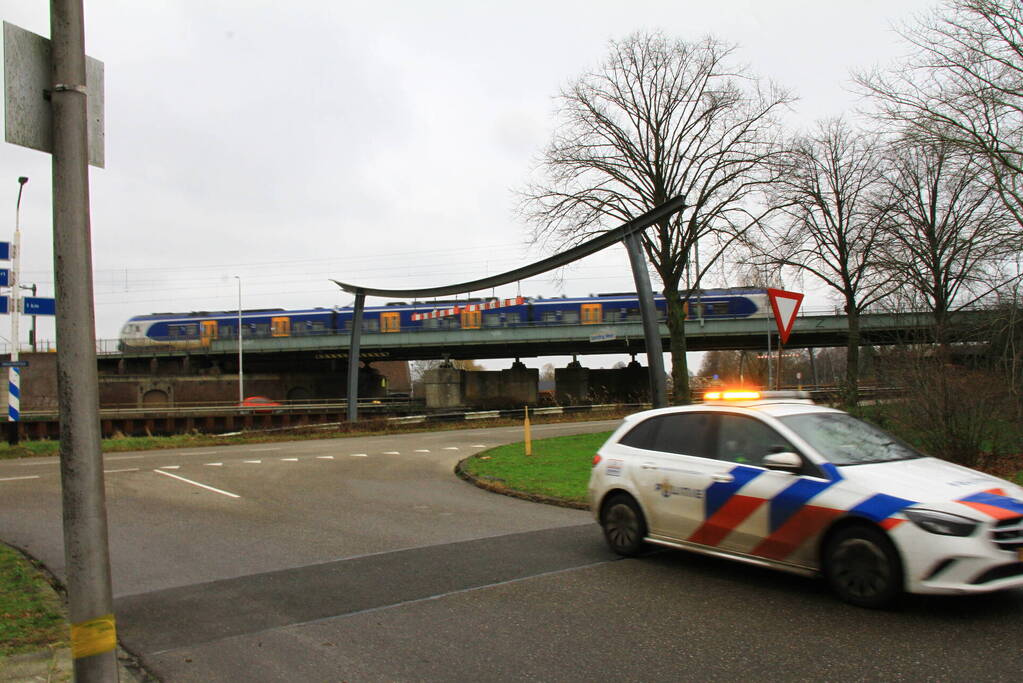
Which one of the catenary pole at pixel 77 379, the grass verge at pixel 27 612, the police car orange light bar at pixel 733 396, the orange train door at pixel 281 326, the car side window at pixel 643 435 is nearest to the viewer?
the catenary pole at pixel 77 379

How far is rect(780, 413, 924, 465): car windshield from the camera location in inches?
241

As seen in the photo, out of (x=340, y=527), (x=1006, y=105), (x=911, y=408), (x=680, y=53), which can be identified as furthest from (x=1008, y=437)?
(x=680, y=53)

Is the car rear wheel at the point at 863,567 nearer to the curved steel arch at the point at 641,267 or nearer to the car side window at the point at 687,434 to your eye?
the car side window at the point at 687,434

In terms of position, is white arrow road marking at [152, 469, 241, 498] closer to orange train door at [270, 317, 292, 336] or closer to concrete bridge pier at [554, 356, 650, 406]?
concrete bridge pier at [554, 356, 650, 406]

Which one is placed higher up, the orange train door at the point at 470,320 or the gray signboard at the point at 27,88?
the orange train door at the point at 470,320

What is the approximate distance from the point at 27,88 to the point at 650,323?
13869 mm

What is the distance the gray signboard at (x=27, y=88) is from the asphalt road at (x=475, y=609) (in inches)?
126

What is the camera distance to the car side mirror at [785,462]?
5949 millimetres

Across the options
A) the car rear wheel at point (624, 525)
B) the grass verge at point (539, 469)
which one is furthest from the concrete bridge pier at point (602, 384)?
the car rear wheel at point (624, 525)

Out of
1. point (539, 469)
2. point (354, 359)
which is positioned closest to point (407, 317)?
point (354, 359)

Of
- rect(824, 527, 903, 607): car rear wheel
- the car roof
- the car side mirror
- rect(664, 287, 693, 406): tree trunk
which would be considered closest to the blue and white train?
rect(664, 287, 693, 406): tree trunk

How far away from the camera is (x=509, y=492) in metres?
12.2

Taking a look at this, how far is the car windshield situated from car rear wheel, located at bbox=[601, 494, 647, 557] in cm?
175

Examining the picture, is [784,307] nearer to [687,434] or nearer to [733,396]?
[733,396]
